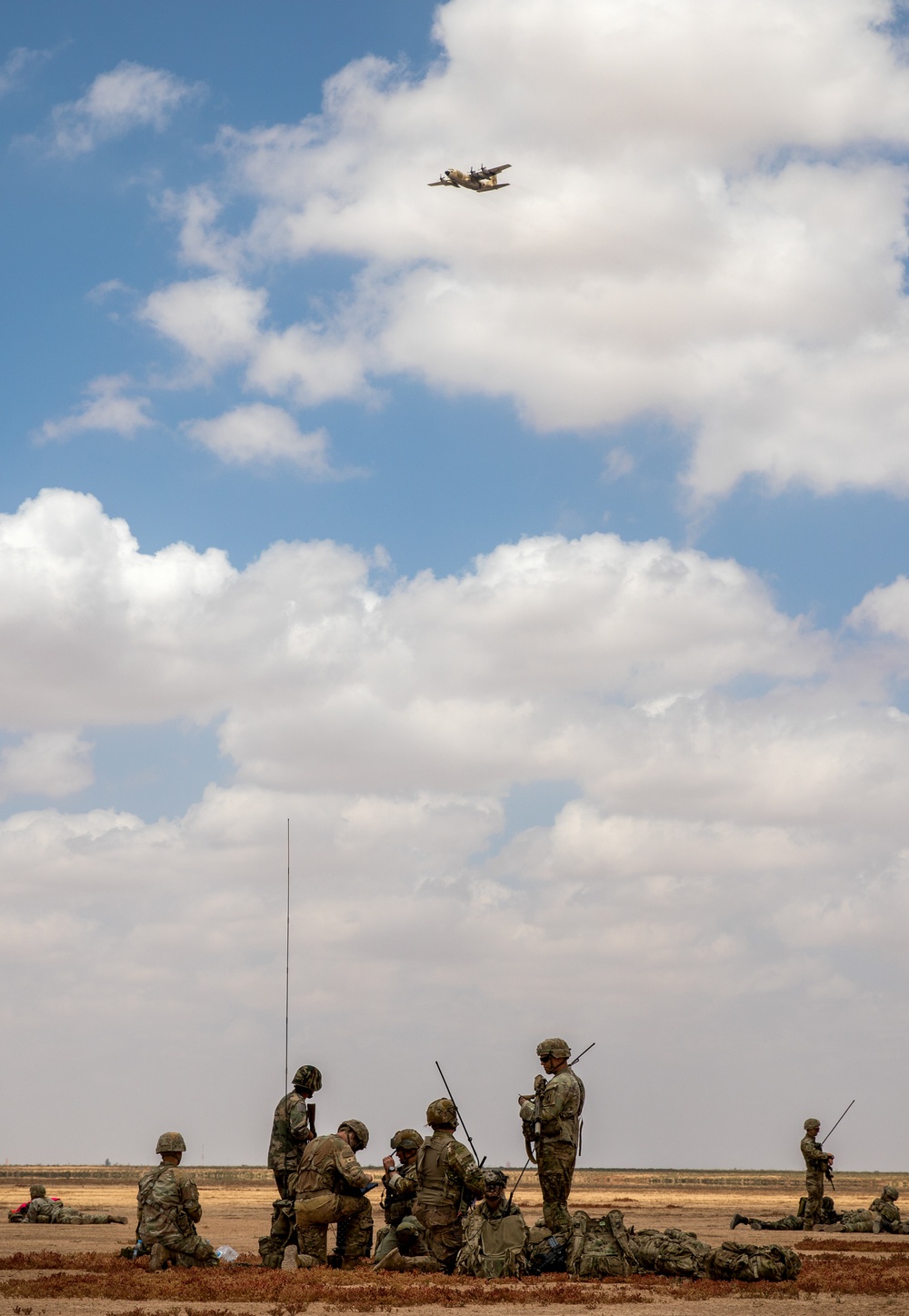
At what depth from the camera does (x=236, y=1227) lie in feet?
115

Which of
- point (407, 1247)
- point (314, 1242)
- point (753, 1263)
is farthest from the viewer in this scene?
point (407, 1247)

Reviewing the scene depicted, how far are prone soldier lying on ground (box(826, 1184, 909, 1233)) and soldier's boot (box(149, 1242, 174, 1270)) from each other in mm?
17526

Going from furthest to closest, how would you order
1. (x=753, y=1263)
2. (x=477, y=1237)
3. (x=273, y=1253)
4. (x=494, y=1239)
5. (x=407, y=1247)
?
1. (x=273, y=1253)
2. (x=407, y=1247)
3. (x=477, y=1237)
4. (x=494, y=1239)
5. (x=753, y=1263)

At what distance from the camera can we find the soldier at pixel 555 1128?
850 inches

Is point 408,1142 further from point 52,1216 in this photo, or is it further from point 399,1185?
point 52,1216

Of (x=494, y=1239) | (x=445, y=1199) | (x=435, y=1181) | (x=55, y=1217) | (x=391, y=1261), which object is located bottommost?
(x=55, y=1217)

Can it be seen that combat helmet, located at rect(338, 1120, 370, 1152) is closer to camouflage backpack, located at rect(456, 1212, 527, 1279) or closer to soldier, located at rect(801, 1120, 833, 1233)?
camouflage backpack, located at rect(456, 1212, 527, 1279)

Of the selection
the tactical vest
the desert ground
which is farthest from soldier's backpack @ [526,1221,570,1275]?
the tactical vest

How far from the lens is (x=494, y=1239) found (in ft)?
64.8

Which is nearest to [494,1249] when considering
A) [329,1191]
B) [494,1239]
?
[494,1239]

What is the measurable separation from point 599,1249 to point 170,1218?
19.9 feet

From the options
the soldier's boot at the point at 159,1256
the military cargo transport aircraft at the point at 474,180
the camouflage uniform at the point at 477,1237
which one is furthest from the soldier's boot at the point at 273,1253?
the military cargo transport aircraft at the point at 474,180

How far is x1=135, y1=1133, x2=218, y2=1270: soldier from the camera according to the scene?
808 inches

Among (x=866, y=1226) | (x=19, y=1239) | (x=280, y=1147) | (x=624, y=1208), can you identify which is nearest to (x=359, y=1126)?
(x=280, y=1147)
